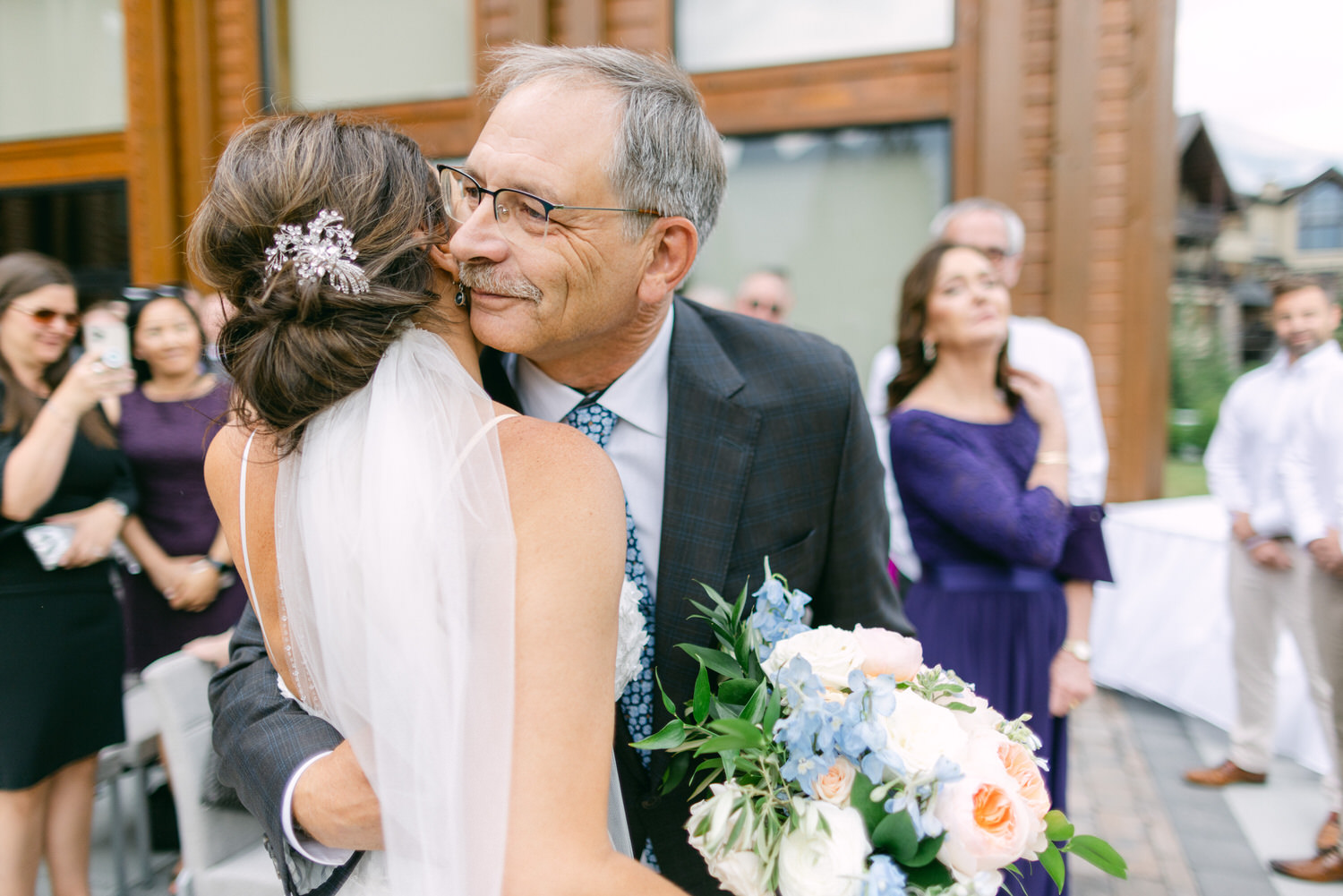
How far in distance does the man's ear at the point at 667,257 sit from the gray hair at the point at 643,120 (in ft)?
0.09

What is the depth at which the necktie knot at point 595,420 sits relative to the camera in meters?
1.75

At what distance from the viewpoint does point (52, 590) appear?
10.3ft

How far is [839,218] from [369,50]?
11.9ft

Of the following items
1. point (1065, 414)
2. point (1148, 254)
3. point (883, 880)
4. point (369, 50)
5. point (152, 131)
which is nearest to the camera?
point (883, 880)

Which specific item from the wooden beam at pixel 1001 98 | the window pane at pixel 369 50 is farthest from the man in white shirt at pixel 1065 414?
the window pane at pixel 369 50

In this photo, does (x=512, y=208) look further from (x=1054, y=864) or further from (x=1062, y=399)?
(x=1062, y=399)

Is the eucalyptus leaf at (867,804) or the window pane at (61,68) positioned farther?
the window pane at (61,68)

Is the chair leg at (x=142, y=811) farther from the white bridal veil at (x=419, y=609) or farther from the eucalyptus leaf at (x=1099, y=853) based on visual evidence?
the eucalyptus leaf at (x=1099, y=853)

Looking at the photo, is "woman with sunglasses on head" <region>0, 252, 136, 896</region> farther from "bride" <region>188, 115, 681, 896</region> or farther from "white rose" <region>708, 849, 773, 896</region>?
"white rose" <region>708, 849, 773, 896</region>

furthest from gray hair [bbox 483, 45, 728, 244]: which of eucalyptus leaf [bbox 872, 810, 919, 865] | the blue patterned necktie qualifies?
eucalyptus leaf [bbox 872, 810, 919, 865]

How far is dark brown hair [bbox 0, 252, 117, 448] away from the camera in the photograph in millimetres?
3135

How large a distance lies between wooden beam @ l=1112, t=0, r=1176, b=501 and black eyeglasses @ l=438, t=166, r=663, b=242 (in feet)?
15.1

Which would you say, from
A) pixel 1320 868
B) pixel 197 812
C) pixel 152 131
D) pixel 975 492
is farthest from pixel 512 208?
pixel 152 131

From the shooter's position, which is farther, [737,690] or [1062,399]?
[1062,399]
